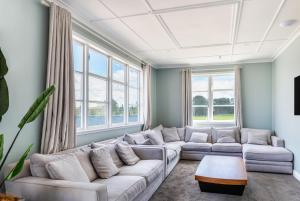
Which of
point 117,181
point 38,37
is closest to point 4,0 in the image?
point 38,37

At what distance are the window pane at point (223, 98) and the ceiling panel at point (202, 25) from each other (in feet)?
8.10

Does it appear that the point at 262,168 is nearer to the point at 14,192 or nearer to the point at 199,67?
the point at 199,67

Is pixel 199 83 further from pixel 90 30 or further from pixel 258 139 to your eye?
pixel 90 30

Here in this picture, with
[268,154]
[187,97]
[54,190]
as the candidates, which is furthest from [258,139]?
[54,190]

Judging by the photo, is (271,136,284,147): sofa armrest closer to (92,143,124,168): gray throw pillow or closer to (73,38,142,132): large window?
(73,38,142,132): large window

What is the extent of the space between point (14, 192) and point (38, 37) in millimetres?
1732

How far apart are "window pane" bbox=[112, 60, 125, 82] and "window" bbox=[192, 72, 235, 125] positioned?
8.80ft

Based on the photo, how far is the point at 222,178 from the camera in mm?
3201

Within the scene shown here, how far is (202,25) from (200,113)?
147 inches

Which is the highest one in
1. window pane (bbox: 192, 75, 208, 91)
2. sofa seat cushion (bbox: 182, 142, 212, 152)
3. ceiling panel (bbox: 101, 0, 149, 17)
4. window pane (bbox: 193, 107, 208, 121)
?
ceiling panel (bbox: 101, 0, 149, 17)

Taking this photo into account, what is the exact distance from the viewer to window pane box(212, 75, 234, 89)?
6703mm

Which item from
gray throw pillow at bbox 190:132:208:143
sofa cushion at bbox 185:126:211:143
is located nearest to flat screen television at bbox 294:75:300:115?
gray throw pillow at bbox 190:132:208:143

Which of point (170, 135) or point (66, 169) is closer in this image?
point (66, 169)

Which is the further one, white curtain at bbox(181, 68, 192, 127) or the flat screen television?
white curtain at bbox(181, 68, 192, 127)
